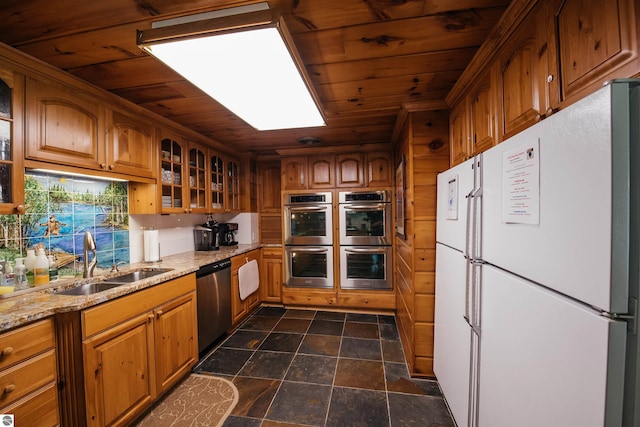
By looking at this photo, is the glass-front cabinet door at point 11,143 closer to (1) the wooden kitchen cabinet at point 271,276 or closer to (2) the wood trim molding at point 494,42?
(2) the wood trim molding at point 494,42

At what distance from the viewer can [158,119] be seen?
2.28 metres

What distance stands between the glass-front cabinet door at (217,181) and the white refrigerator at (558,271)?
2.81 metres

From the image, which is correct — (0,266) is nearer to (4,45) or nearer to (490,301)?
(4,45)

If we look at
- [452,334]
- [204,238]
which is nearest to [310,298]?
[204,238]

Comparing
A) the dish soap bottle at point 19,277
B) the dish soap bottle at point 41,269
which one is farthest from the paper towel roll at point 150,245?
the dish soap bottle at point 19,277

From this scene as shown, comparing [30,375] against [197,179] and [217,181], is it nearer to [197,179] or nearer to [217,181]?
[197,179]

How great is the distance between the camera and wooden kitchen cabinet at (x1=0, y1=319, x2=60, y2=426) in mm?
1077

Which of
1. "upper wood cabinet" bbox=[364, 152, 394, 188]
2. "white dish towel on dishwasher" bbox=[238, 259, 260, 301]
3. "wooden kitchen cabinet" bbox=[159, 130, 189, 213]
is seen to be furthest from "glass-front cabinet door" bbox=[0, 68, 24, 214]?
"upper wood cabinet" bbox=[364, 152, 394, 188]

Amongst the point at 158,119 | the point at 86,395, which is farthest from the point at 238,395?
the point at 158,119

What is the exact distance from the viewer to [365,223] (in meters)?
3.39

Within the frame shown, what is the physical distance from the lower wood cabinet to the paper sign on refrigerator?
2056 mm

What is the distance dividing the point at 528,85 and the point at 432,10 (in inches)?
21.0

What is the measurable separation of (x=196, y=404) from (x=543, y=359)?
207cm

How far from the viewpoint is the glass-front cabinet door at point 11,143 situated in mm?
1334
